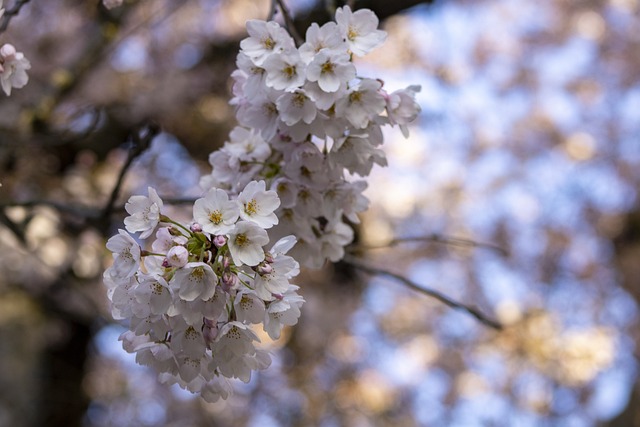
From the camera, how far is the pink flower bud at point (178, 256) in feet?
2.94

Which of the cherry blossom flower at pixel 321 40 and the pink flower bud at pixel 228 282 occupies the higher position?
the cherry blossom flower at pixel 321 40

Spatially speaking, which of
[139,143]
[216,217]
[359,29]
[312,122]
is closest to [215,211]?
[216,217]

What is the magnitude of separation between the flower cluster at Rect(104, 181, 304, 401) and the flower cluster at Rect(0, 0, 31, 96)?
426 mm

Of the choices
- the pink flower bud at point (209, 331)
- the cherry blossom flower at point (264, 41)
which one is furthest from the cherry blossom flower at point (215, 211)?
the cherry blossom flower at point (264, 41)

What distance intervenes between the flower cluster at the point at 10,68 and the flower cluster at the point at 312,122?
38cm

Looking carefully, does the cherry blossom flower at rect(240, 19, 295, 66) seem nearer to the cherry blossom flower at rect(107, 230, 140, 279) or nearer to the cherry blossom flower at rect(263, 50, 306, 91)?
the cherry blossom flower at rect(263, 50, 306, 91)

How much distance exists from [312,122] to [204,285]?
339mm

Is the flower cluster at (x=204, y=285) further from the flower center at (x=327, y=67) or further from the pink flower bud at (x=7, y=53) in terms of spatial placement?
the pink flower bud at (x=7, y=53)

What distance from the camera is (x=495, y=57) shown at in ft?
30.7

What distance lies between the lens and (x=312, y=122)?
1088mm

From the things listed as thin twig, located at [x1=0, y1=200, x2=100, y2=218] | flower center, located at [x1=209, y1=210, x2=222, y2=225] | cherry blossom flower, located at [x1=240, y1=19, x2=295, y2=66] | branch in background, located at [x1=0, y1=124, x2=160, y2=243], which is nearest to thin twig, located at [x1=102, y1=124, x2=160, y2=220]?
branch in background, located at [x1=0, y1=124, x2=160, y2=243]

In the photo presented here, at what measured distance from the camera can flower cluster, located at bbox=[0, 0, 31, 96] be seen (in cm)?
121

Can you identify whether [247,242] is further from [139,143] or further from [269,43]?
[139,143]

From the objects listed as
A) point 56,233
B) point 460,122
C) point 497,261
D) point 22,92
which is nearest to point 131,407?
point 56,233
